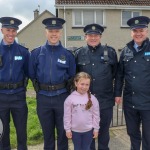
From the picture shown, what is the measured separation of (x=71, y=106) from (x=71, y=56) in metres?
0.81

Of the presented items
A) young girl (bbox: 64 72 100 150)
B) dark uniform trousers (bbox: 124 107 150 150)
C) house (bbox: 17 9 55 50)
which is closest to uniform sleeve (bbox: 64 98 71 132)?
young girl (bbox: 64 72 100 150)

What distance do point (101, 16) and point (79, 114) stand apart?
68.4 feet

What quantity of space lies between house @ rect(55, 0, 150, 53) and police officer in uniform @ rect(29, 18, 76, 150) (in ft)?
61.1

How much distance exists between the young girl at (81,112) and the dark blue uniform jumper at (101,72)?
259 mm

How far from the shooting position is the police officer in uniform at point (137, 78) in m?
4.65

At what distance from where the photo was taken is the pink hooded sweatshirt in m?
4.56

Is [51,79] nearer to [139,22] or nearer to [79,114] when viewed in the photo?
[79,114]

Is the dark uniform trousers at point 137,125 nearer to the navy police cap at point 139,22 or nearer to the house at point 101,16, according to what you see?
the navy police cap at point 139,22

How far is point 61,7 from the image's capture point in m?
23.2

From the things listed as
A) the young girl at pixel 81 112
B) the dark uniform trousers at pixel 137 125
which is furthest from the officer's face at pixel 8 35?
the dark uniform trousers at pixel 137 125

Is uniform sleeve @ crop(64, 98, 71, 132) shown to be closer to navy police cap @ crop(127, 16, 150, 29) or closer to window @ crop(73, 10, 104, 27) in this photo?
navy police cap @ crop(127, 16, 150, 29)

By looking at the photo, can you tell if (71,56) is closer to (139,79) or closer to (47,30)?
(47,30)

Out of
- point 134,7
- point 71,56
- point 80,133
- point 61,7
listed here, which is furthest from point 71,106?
point 134,7

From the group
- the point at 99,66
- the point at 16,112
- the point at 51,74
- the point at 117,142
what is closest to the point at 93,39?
the point at 99,66
